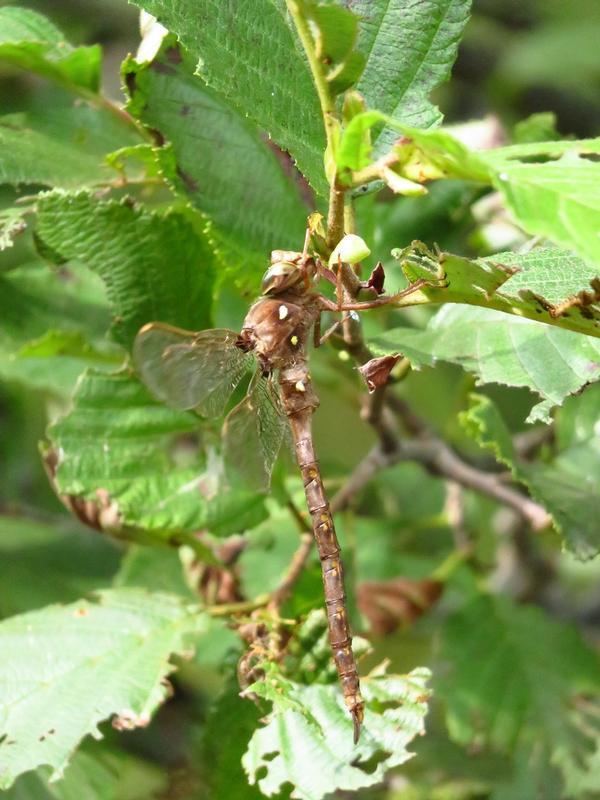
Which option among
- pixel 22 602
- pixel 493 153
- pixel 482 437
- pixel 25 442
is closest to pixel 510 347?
pixel 482 437

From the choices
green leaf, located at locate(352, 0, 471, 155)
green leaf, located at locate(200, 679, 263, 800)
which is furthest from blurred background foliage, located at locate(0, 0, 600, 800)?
green leaf, located at locate(352, 0, 471, 155)

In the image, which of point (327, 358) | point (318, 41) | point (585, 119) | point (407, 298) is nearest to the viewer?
point (318, 41)

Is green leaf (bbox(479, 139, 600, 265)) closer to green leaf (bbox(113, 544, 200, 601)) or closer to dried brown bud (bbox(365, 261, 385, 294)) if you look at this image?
dried brown bud (bbox(365, 261, 385, 294))

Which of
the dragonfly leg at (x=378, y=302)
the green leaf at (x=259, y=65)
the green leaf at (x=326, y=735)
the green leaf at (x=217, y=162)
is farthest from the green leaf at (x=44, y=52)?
the green leaf at (x=326, y=735)

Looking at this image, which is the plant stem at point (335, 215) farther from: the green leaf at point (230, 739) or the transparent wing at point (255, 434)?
the green leaf at point (230, 739)

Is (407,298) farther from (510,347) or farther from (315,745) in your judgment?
(315,745)

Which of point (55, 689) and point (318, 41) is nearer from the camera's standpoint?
point (318, 41)
